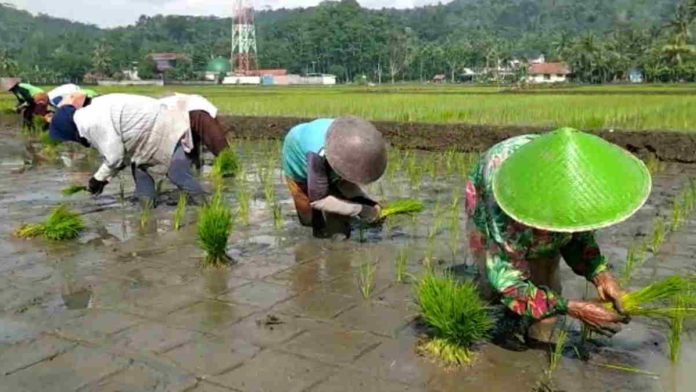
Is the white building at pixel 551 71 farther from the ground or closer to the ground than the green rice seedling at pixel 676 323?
closer to the ground

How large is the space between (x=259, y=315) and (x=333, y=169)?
114 centimetres

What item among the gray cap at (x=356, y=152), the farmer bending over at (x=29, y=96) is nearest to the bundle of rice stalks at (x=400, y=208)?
the gray cap at (x=356, y=152)

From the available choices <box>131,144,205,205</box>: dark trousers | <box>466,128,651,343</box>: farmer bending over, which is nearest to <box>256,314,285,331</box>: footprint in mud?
<box>466,128,651,343</box>: farmer bending over

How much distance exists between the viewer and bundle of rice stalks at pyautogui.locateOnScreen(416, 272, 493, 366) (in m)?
2.71

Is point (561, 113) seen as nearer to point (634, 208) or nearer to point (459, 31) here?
point (634, 208)

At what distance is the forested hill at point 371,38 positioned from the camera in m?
90.9

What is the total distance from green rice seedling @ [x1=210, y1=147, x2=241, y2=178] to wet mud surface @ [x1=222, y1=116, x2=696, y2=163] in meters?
3.82

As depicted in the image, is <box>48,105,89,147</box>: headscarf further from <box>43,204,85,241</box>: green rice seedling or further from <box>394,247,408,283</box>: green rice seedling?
<box>394,247,408,283</box>: green rice seedling

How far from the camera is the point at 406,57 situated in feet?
337

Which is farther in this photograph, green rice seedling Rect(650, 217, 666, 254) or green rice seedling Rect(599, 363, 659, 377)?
green rice seedling Rect(650, 217, 666, 254)

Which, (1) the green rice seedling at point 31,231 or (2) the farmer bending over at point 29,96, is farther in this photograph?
(2) the farmer bending over at point 29,96

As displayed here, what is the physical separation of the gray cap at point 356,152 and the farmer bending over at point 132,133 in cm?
208

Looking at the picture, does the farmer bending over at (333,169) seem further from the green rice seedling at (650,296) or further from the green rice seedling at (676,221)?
the green rice seedling at (676,221)

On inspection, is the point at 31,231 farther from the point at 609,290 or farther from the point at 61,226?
the point at 609,290
